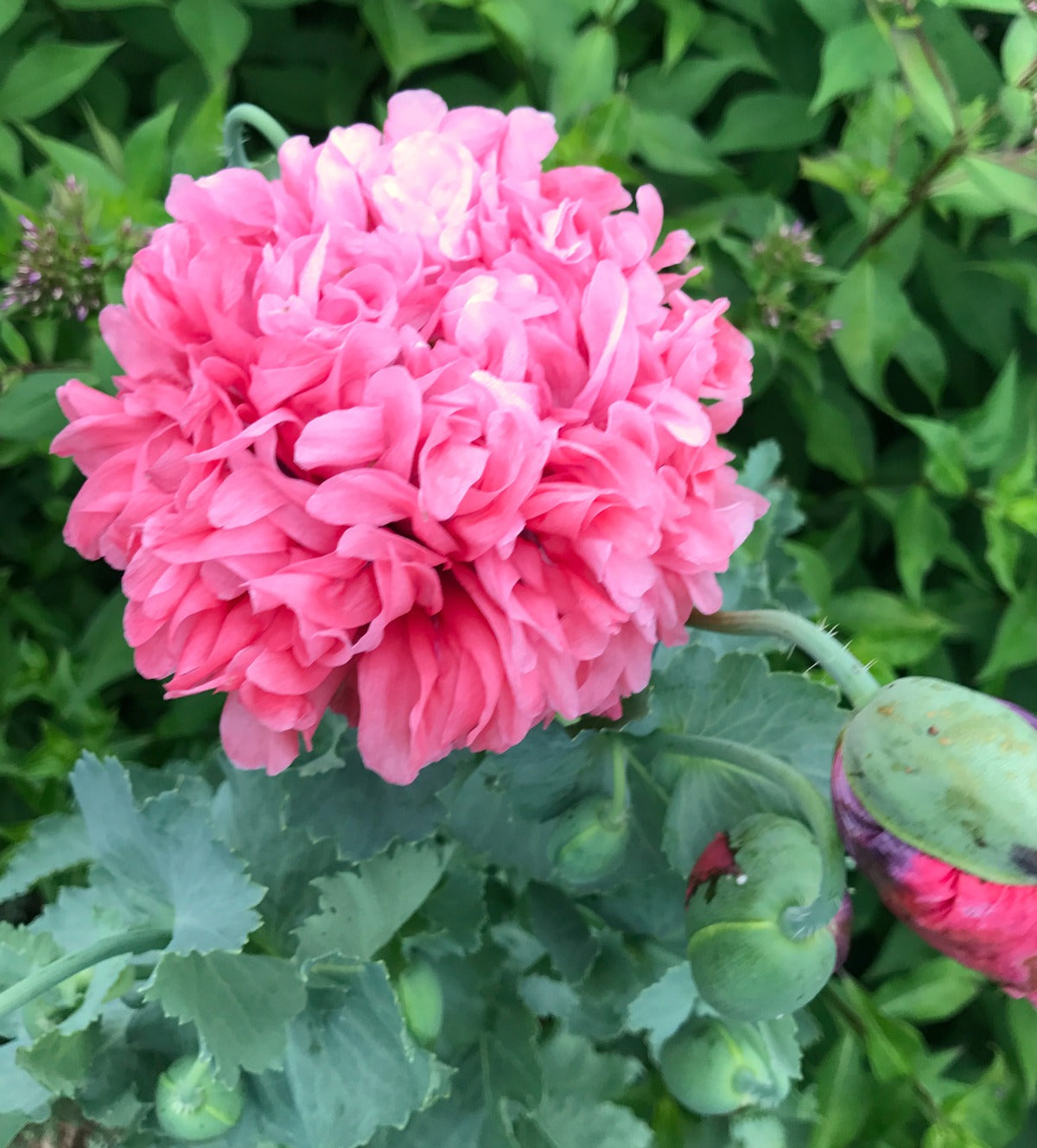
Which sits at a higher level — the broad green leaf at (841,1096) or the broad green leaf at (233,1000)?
the broad green leaf at (233,1000)

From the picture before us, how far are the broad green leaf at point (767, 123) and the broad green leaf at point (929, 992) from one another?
2.05ft

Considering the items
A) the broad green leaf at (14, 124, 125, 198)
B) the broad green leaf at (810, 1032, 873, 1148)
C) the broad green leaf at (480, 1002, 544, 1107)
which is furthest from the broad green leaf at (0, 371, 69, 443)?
the broad green leaf at (810, 1032, 873, 1148)

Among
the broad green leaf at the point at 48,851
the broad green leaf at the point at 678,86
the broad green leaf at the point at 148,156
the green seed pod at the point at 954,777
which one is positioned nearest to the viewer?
the green seed pod at the point at 954,777

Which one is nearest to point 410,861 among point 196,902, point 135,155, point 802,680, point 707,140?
point 196,902

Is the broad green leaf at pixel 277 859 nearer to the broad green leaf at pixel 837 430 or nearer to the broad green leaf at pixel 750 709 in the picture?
the broad green leaf at pixel 750 709

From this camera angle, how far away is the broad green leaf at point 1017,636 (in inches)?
27.9

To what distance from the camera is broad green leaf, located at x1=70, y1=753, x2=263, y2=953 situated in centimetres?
39

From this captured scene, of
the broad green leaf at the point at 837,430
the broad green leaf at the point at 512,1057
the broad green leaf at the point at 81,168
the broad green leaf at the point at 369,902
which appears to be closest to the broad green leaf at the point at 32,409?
the broad green leaf at the point at 81,168

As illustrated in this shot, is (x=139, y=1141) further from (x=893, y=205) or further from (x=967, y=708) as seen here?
(x=893, y=205)

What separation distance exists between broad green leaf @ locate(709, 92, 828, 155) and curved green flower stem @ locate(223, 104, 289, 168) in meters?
0.40

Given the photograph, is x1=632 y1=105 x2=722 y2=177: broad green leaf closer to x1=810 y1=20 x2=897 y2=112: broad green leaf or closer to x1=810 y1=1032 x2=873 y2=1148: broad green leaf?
x1=810 y1=20 x2=897 y2=112: broad green leaf

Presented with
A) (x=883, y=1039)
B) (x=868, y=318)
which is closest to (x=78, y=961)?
(x=883, y=1039)

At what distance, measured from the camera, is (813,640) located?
34cm

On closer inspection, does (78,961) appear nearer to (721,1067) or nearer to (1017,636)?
(721,1067)
